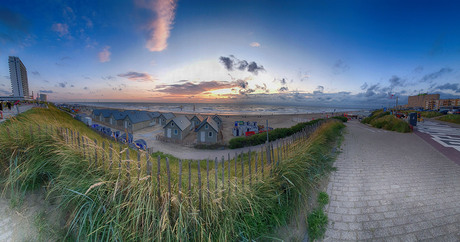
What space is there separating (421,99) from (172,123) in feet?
413

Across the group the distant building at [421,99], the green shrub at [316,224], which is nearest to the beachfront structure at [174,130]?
the green shrub at [316,224]

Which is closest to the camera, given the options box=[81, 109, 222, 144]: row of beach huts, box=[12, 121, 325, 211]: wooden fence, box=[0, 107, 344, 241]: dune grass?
box=[0, 107, 344, 241]: dune grass

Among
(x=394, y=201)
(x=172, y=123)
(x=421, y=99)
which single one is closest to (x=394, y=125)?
(x=394, y=201)

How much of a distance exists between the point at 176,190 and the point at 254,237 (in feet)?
5.14

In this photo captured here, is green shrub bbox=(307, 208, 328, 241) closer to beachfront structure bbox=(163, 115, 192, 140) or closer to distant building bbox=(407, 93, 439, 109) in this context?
beachfront structure bbox=(163, 115, 192, 140)

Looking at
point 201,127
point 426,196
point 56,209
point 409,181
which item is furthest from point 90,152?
point 201,127

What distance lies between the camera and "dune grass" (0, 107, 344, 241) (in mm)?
2316

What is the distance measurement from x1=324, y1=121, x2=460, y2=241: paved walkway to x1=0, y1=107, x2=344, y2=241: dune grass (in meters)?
0.94

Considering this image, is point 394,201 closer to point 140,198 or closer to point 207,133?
point 140,198

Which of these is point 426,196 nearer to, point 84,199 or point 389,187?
point 389,187

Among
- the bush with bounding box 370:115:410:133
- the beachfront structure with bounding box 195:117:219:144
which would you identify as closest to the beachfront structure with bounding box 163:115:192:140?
the beachfront structure with bounding box 195:117:219:144

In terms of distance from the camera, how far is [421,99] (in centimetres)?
8406

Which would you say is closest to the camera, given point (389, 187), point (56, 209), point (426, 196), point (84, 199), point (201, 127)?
point (84, 199)

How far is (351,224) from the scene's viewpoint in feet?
10.3
